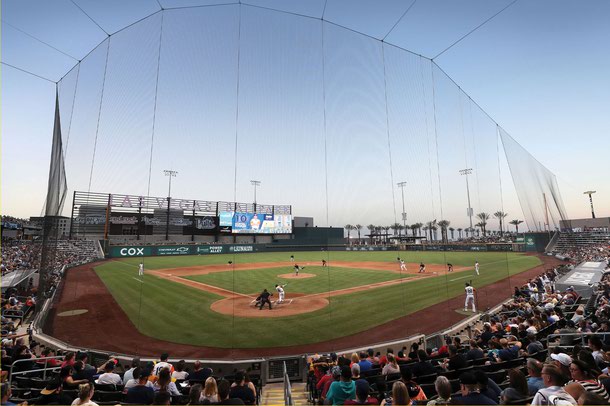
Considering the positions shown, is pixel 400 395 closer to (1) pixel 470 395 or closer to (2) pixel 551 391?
(1) pixel 470 395

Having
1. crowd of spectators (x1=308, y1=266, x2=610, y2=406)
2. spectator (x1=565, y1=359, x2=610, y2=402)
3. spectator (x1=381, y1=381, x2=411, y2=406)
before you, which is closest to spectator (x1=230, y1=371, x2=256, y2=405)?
crowd of spectators (x1=308, y1=266, x2=610, y2=406)

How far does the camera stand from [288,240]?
194 ft

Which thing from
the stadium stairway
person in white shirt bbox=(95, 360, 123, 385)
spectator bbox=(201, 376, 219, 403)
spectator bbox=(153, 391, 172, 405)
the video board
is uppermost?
the video board

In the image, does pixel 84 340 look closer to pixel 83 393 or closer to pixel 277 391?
pixel 277 391

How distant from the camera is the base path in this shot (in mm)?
9531

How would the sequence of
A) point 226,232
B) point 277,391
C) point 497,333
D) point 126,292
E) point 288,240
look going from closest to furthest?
point 277,391
point 497,333
point 126,292
point 226,232
point 288,240

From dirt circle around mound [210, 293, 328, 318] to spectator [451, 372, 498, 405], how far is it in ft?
34.3

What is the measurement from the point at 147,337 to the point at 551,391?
38.8 feet

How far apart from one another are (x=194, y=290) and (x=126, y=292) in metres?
4.10

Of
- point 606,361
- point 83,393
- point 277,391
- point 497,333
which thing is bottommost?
point 277,391

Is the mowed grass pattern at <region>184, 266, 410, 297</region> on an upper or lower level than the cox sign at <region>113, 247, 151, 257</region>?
lower

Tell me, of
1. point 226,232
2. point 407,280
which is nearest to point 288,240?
point 226,232

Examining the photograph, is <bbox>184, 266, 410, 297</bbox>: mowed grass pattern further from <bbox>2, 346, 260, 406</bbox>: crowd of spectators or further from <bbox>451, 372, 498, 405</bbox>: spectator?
<bbox>451, 372, 498, 405</bbox>: spectator

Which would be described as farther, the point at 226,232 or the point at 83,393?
the point at 226,232
